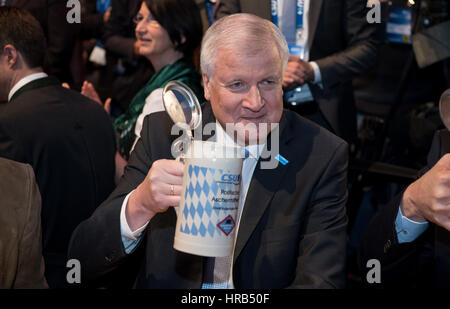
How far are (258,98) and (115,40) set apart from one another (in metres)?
2.73

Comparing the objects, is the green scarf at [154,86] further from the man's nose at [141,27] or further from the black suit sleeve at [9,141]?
the black suit sleeve at [9,141]

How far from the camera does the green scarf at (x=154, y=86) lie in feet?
11.6

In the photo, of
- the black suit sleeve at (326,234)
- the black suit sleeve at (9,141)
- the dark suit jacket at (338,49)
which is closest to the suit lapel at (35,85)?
the black suit sleeve at (9,141)

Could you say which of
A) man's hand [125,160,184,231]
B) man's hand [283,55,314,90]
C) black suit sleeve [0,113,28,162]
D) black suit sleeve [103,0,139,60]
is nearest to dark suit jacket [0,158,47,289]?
man's hand [125,160,184,231]

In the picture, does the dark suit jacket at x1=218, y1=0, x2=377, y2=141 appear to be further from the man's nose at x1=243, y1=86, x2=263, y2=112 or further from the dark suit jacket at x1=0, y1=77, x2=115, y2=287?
the man's nose at x1=243, y1=86, x2=263, y2=112

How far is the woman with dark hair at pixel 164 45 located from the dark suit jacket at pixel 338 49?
63 centimetres

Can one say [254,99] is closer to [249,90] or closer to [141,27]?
[249,90]

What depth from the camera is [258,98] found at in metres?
1.99

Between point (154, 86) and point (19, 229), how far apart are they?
6.39ft

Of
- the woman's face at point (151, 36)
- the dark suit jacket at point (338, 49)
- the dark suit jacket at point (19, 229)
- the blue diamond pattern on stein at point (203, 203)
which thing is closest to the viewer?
the blue diamond pattern on stein at point (203, 203)

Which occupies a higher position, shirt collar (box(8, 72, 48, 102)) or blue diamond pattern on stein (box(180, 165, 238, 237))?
blue diamond pattern on stein (box(180, 165, 238, 237))

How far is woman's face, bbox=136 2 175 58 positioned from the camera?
3686mm

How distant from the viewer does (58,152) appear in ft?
8.88

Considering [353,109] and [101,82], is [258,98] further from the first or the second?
[101,82]
